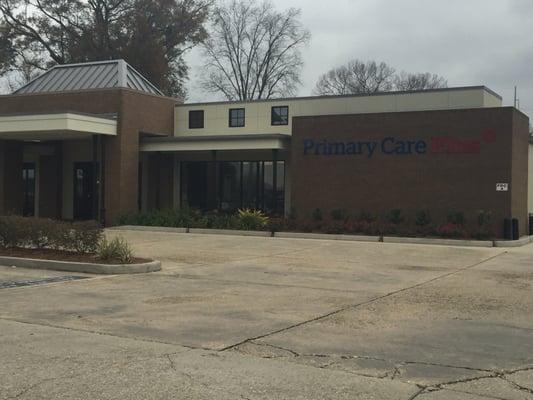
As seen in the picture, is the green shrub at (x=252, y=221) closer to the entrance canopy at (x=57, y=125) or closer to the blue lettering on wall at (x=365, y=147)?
the blue lettering on wall at (x=365, y=147)

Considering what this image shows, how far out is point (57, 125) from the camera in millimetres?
24672

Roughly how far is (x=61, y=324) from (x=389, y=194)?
1702 cm

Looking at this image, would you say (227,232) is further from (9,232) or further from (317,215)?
(9,232)

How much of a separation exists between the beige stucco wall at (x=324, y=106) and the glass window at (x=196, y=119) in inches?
5.9

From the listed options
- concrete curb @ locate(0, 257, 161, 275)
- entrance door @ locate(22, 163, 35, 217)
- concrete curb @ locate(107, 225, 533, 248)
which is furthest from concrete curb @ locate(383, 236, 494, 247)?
entrance door @ locate(22, 163, 35, 217)

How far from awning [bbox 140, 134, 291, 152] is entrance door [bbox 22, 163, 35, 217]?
25.7ft

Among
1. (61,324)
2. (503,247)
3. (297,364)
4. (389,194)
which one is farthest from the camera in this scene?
(389,194)

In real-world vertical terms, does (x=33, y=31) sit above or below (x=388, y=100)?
above

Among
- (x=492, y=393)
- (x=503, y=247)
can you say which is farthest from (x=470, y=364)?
(x=503, y=247)

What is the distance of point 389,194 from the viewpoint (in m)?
23.4

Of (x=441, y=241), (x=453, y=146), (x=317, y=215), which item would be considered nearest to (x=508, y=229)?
(x=441, y=241)

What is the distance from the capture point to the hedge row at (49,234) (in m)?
14.3

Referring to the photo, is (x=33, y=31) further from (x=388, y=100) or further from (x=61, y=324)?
(x=61, y=324)

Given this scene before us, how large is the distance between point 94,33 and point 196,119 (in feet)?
63.4
